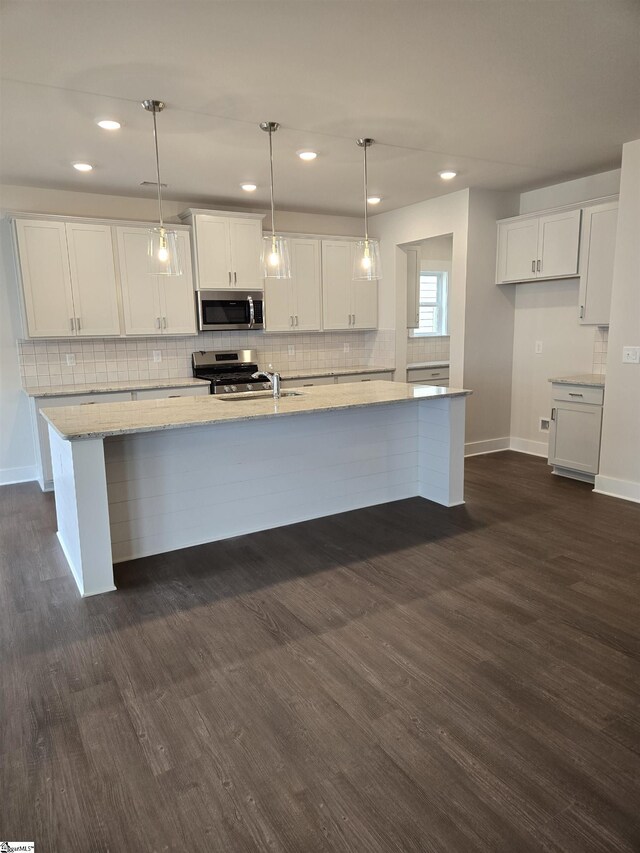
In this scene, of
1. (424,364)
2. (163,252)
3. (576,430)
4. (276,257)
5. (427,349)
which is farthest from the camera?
(427,349)

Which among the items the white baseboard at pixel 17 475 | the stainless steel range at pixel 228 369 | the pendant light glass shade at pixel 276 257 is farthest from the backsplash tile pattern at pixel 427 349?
the white baseboard at pixel 17 475

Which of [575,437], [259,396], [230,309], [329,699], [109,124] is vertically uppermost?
[109,124]

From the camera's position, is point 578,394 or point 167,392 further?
point 167,392

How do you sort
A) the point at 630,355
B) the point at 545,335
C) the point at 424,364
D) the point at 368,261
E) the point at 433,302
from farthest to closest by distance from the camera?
the point at 433,302
the point at 424,364
the point at 545,335
the point at 630,355
the point at 368,261

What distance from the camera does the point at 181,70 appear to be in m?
2.65

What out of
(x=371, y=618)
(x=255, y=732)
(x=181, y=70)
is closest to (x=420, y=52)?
(x=181, y=70)

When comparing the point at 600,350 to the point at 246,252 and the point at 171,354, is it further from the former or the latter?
the point at 171,354

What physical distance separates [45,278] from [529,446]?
503cm

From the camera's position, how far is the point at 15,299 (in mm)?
4887

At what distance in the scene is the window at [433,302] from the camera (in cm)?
759

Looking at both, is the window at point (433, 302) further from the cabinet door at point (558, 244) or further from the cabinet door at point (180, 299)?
the cabinet door at point (180, 299)

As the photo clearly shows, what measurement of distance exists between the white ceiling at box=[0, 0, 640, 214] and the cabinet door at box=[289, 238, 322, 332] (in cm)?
146

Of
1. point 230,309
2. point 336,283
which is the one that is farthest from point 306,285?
point 230,309

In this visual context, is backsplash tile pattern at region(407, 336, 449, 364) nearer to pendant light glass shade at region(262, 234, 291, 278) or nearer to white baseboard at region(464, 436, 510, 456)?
white baseboard at region(464, 436, 510, 456)
